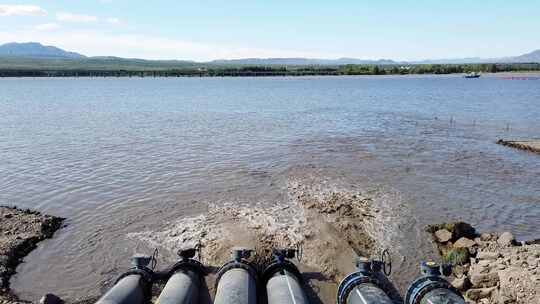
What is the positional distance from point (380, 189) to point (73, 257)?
18.8m

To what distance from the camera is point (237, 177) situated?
3103cm

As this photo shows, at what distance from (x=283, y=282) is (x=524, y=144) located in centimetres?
3641

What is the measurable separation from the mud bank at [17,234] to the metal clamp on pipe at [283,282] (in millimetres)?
9299

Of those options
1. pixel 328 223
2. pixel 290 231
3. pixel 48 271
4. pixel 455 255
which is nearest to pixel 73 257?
pixel 48 271

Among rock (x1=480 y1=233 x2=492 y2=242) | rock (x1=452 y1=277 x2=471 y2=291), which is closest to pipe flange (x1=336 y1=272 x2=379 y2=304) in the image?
rock (x1=452 y1=277 x2=471 y2=291)

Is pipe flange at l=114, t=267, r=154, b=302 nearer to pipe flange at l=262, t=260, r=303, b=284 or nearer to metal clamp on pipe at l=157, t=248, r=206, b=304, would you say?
metal clamp on pipe at l=157, t=248, r=206, b=304

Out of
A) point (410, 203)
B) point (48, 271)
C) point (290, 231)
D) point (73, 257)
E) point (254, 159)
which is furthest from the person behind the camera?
point (254, 159)

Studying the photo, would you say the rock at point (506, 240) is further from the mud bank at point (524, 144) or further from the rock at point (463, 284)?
the mud bank at point (524, 144)

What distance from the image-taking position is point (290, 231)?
21328mm

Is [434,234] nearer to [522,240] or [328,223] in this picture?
[522,240]

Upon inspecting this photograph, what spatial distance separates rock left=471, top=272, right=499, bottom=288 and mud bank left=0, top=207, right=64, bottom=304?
55.2ft

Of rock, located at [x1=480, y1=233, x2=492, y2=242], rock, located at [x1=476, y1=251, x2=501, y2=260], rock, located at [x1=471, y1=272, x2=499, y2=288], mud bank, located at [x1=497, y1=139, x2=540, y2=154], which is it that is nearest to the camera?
rock, located at [x1=471, y1=272, x2=499, y2=288]

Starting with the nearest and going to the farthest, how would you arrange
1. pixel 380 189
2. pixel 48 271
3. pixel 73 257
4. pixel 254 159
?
pixel 48 271, pixel 73 257, pixel 380 189, pixel 254 159

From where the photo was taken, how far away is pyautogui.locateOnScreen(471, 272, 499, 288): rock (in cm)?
1540
